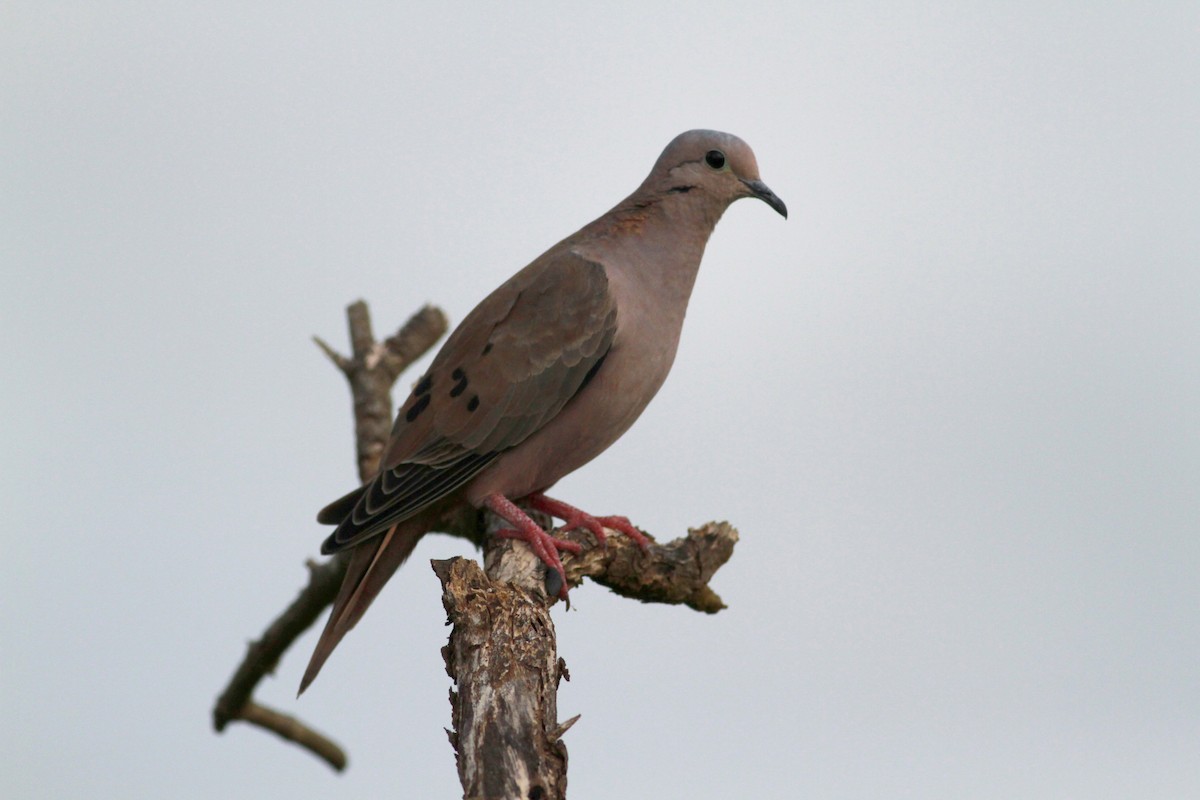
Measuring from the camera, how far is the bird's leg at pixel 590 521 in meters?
4.34

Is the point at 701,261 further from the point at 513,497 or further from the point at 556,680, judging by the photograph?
the point at 556,680

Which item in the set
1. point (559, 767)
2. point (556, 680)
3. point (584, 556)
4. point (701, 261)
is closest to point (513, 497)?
point (584, 556)

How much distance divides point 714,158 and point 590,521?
1211 millimetres

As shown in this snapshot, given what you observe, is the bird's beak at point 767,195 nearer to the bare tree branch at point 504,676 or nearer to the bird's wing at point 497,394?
the bird's wing at point 497,394

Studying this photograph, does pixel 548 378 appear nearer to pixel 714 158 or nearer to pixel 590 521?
pixel 590 521

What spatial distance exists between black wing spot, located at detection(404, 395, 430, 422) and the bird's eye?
1158 mm

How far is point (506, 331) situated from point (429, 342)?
1784 millimetres

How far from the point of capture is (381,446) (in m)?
5.52

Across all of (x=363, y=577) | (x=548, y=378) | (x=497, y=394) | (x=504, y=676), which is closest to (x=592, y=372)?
(x=548, y=378)

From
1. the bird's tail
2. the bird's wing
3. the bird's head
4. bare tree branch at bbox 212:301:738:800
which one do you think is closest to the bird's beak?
the bird's head

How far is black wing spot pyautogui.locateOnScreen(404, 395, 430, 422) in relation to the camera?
4.33 metres

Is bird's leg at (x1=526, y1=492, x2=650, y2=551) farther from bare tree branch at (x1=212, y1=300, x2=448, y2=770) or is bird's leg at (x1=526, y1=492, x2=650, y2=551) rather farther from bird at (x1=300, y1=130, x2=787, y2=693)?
bare tree branch at (x1=212, y1=300, x2=448, y2=770)

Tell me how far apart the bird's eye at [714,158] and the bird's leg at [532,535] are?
1.24 meters

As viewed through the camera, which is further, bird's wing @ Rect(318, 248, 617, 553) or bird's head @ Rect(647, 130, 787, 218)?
bird's head @ Rect(647, 130, 787, 218)
